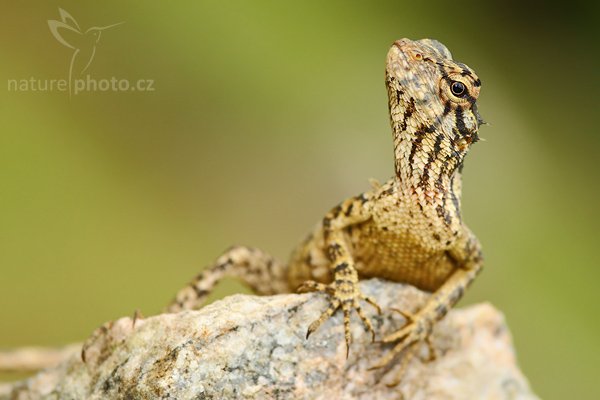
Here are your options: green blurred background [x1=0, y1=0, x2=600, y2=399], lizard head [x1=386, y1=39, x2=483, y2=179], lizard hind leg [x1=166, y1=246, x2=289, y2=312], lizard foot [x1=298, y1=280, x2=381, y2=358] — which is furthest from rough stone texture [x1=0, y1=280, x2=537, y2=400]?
green blurred background [x1=0, y1=0, x2=600, y2=399]

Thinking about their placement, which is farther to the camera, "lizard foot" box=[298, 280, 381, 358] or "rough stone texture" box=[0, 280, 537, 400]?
"lizard foot" box=[298, 280, 381, 358]

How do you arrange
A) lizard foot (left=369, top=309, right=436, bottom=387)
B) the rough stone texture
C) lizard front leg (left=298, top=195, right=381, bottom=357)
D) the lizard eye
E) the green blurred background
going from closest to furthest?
the rough stone texture, the lizard eye, lizard front leg (left=298, top=195, right=381, bottom=357), lizard foot (left=369, top=309, right=436, bottom=387), the green blurred background

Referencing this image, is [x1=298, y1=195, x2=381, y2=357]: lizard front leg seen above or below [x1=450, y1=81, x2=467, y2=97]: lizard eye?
below

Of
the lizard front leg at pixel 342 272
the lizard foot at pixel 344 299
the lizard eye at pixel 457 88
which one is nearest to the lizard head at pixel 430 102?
the lizard eye at pixel 457 88

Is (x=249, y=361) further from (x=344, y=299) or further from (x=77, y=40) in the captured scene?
(x=77, y=40)

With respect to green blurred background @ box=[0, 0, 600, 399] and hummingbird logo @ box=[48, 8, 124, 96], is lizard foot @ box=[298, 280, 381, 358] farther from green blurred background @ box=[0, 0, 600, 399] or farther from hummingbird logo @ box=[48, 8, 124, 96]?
hummingbird logo @ box=[48, 8, 124, 96]

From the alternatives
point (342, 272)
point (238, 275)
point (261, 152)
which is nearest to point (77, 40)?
point (261, 152)

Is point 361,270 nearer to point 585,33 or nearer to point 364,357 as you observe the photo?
point 364,357
